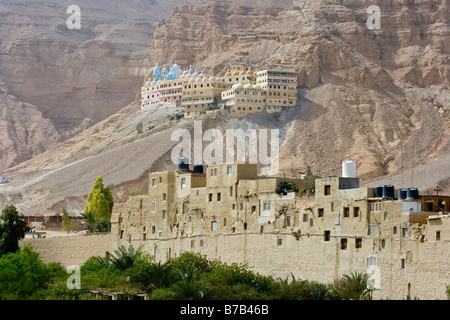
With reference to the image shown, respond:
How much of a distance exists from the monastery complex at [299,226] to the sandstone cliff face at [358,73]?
64.9 m

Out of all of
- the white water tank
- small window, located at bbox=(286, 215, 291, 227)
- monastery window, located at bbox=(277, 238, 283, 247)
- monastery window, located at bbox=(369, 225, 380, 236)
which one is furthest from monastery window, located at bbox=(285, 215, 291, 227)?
monastery window, located at bbox=(369, 225, 380, 236)

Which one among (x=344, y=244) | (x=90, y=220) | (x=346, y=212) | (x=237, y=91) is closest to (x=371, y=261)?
(x=344, y=244)

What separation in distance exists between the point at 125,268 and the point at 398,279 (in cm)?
1874

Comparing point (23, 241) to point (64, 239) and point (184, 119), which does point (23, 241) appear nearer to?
point (64, 239)

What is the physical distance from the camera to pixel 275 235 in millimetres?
58969

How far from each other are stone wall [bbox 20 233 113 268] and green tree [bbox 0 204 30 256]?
37.2 inches

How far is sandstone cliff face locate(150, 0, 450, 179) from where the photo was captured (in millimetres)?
138750

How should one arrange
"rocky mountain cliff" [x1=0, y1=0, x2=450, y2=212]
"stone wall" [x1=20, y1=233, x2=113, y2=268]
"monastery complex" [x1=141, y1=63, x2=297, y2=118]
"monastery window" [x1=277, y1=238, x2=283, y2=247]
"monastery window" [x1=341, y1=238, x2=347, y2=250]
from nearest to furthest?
"monastery window" [x1=341, y1=238, x2=347, y2=250], "monastery window" [x1=277, y1=238, x2=283, y2=247], "stone wall" [x1=20, y1=233, x2=113, y2=268], "rocky mountain cliff" [x1=0, y1=0, x2=450, y2=212], "monastery complex" [x1=141, y1=63, x2=297, y2=118]

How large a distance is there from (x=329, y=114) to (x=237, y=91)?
12541mm

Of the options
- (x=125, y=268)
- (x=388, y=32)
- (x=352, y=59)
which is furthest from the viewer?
(x=388, y=32)

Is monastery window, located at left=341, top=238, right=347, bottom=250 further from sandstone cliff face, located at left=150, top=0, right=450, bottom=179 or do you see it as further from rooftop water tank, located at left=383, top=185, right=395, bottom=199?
sandstone cliff face, located at left=150, top=0, right=450, bottom=179

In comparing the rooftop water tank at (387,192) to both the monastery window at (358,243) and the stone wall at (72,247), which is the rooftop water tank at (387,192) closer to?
the monastery window at (358,243)
